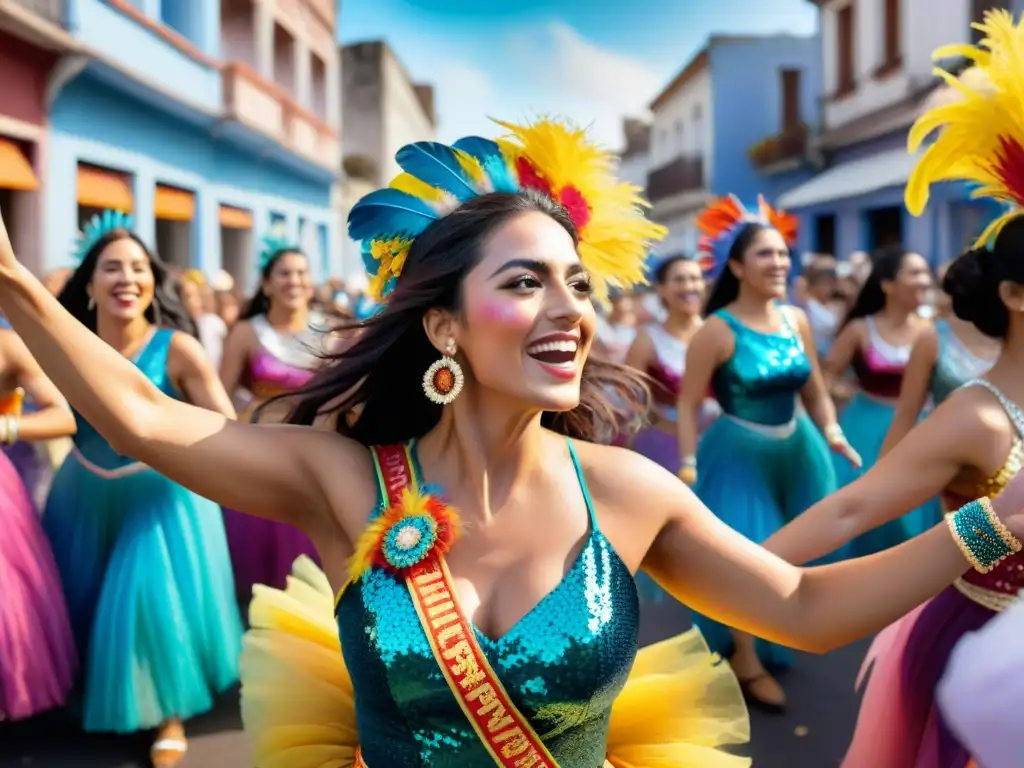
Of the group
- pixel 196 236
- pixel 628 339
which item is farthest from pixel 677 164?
pixel 628 339

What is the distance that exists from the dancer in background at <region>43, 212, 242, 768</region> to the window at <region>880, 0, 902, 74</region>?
66.8 feet

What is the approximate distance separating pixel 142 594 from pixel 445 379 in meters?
2.65

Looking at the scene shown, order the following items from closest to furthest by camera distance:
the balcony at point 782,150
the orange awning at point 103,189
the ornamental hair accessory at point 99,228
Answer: the ornamental hair accessory at point 99,228
the orange awning at point 103,189
the balcony at point 782,150

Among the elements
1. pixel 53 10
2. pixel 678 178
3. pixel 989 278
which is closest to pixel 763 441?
pixel 989 278

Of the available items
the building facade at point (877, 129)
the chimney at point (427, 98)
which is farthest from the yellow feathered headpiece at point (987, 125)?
the chimney at point (427, 98)

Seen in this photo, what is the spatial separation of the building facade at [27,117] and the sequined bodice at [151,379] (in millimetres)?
7093

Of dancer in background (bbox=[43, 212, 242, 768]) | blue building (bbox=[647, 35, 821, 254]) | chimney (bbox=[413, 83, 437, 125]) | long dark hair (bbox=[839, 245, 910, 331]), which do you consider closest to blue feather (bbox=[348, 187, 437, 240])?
dancer in background (bbox=[43, 212, 242, 768])

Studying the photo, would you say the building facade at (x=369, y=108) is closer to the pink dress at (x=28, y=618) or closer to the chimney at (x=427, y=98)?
the chimney at (x=427, y=98)

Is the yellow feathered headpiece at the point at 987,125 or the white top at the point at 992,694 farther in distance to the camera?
the yellow feathered headpiece at the point at 987,125

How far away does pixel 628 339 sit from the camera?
12.2 m

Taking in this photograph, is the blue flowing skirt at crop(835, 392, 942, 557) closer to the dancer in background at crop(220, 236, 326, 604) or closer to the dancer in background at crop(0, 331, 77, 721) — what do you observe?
the dancer in background at crop(220, 236, 326, 604)

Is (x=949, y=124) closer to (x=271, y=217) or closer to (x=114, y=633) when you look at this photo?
(x=114, y=633)

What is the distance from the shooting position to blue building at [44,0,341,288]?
12305 mm

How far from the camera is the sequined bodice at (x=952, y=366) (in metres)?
5.04
